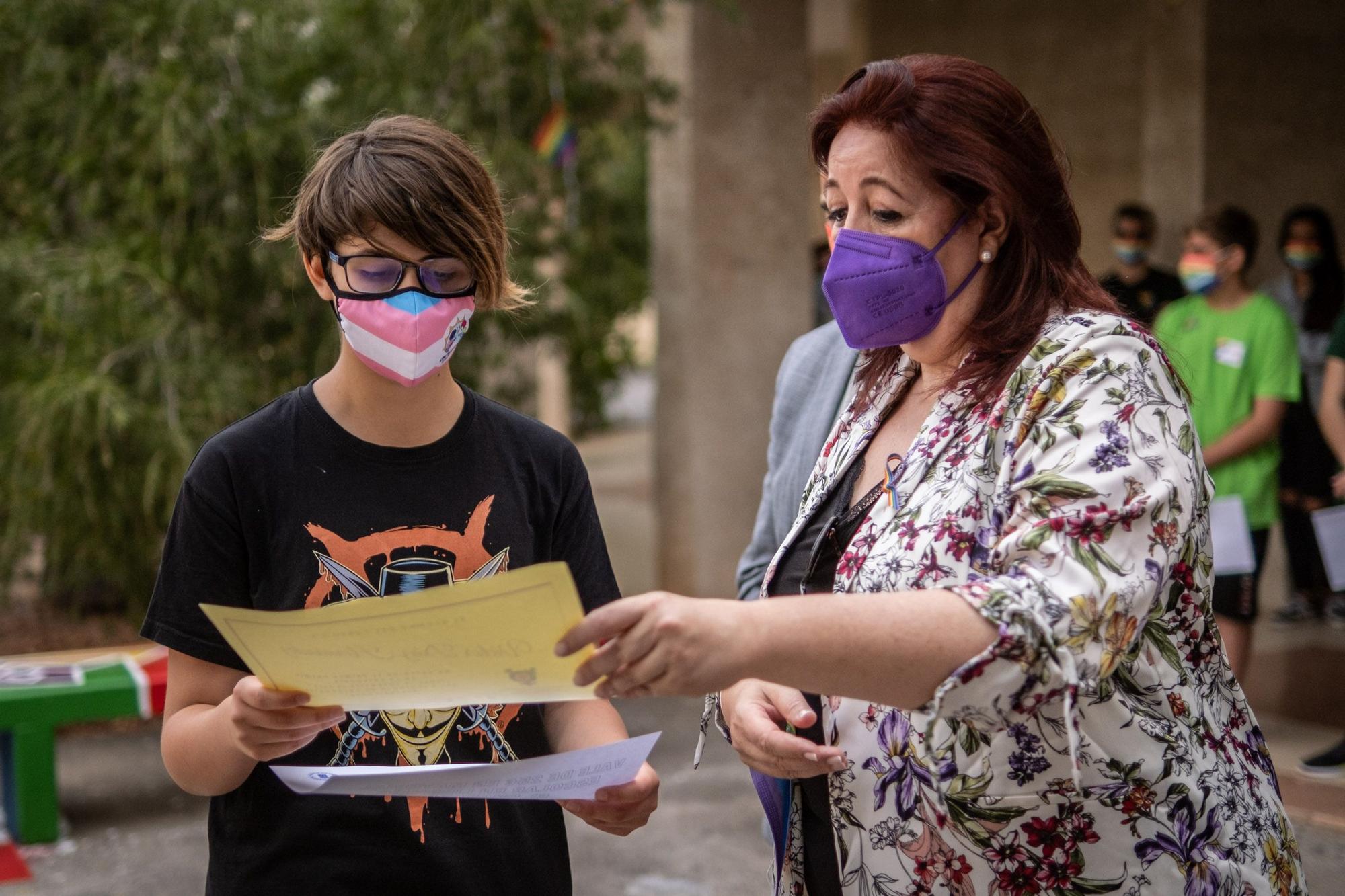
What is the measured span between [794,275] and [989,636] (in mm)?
5994

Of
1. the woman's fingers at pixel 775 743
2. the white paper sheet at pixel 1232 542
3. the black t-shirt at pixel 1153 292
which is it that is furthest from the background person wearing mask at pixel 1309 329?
the woman's fingers at pixel 775 743

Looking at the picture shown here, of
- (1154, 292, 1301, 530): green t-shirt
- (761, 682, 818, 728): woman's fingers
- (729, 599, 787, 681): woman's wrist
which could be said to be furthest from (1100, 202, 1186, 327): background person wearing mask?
(729, 599, 787, 681): woman's wrist

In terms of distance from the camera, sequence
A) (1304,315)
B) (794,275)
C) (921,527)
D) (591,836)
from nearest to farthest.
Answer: (921,527) → (591,836) → (1304,315) → (794,275)

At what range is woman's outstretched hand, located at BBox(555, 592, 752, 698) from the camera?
132 centimetres

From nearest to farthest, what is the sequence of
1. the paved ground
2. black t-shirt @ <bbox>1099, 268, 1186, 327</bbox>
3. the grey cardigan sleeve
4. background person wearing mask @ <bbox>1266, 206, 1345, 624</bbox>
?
1. the grey cardigan sleeve
2. the paved ground
3. background person wearing mask @ <bbox>1266, 206, 1345, 624</bbox>
4. black t-shirt @ <bbox>1099, 268, 1186, 327</bbox>

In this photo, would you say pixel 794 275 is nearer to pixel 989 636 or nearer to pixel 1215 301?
pixel 1215 301

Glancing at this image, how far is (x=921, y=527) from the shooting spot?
1.75 meters

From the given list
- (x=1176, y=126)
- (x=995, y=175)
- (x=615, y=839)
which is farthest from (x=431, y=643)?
(x=1176, y=126)

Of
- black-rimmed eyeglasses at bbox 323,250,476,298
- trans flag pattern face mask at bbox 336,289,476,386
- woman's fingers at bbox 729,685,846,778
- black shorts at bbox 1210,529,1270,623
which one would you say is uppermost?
black-rimmed eyeglasses at bbox 323,250,476,298

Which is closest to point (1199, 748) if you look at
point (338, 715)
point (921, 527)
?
point (921, 527)

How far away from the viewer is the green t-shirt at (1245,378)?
5.42 meters

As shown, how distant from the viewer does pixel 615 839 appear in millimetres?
4988

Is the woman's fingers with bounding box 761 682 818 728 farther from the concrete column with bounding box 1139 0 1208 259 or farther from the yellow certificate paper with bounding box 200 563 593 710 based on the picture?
the concrete column with bounding box 1139 0 1208 259

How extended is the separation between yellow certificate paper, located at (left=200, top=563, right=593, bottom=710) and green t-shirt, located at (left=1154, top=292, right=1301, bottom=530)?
4.55 m
